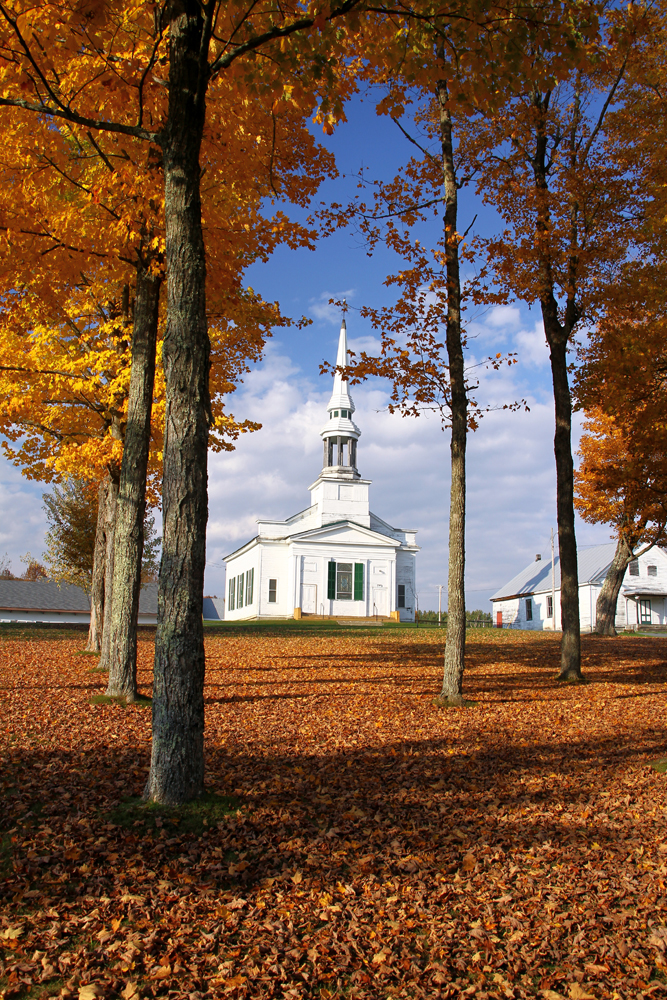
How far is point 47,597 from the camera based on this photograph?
48.4 m

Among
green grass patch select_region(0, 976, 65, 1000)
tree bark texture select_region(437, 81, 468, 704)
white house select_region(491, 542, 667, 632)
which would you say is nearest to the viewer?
green grass patch select_region(0, 976, 65, 1000)

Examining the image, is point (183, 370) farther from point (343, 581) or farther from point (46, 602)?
point (46, 602)

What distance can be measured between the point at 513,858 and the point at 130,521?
6456 mm

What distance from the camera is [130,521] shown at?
9008mm

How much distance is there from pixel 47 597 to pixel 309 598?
2347 cm

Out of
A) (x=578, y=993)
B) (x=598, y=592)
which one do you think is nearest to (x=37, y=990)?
(x=578, y=993)

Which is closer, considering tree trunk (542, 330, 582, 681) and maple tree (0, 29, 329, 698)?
maple tree (0, 29, 329, 698)

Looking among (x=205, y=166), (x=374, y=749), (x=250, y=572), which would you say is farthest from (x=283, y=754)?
(x=250, y=572)

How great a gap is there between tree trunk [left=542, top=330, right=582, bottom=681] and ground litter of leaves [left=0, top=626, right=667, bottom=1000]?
3.73 m

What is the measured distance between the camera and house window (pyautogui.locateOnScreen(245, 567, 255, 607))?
3821 cm

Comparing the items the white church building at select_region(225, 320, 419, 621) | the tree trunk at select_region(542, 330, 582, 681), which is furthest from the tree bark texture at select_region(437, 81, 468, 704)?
the white church building at select_region(225, 320, 419, 621)

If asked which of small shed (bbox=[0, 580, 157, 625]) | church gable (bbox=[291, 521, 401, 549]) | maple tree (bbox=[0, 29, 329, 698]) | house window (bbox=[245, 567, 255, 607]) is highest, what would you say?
maple tree (bbox=[0, 29, 329, 698])

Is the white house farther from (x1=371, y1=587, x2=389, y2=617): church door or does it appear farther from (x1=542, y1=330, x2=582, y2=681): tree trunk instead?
(x1=542, y1=330, x2=582, y2=681): tree trunk

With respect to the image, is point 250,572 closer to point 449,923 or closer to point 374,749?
point 374,749
